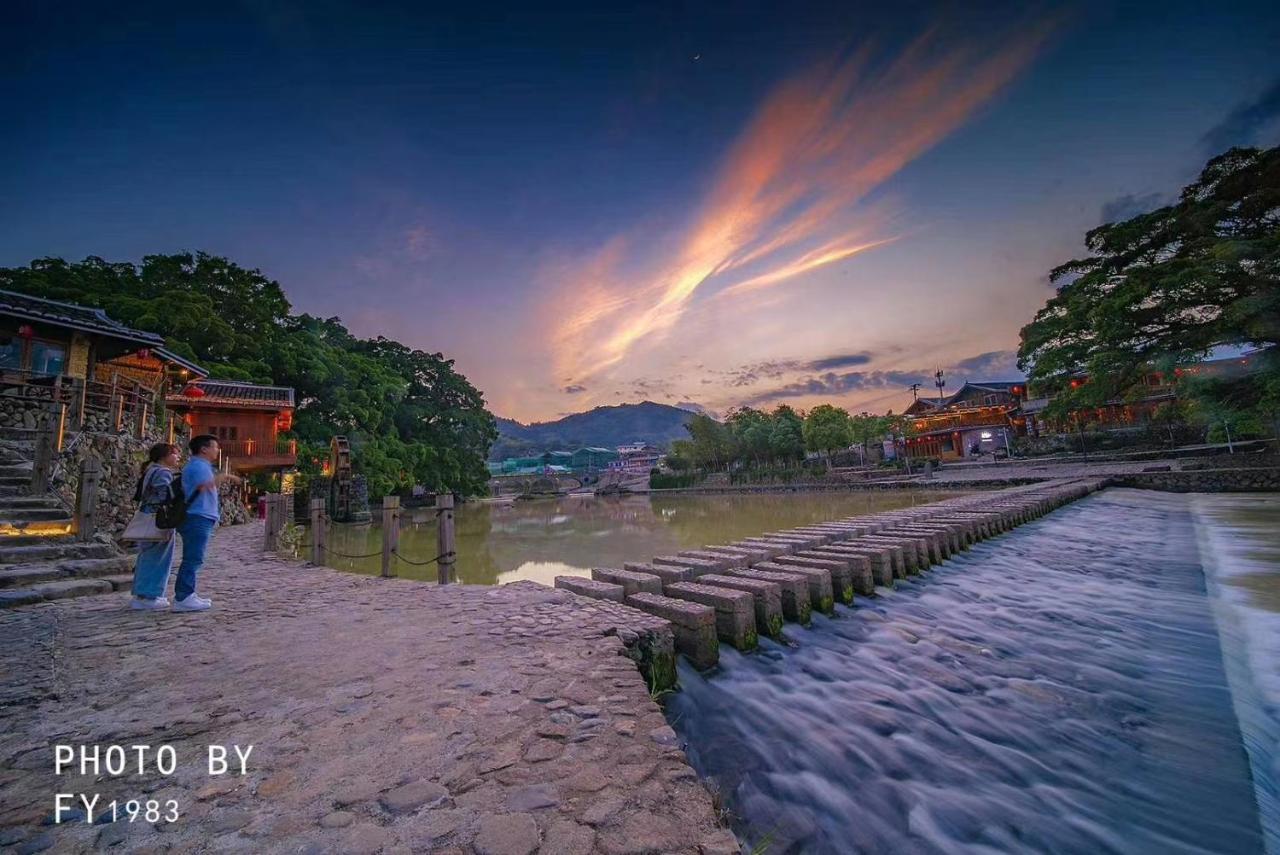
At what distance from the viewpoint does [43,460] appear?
8.05m

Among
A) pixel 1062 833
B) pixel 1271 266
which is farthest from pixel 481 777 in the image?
pixel 1271 266

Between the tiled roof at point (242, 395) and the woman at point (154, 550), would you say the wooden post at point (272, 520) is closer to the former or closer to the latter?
the woman at point (154, 550)

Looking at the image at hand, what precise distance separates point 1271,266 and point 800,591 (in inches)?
750

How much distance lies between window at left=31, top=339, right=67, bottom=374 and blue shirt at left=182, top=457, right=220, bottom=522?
1467 cm

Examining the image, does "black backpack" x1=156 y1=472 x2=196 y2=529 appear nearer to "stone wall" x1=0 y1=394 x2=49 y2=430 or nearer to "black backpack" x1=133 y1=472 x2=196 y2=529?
"black backpack" x1=133 y1=472 x2=196 y2=529

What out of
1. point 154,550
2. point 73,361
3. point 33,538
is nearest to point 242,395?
point 73,361

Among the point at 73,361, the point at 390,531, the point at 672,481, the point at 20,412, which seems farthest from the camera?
the point at 672,481

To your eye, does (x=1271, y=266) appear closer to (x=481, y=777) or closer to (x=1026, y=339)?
(x=1026, y=339)

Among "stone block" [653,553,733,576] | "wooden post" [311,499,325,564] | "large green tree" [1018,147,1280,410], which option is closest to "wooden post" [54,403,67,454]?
"wooden post" [311,499,325,564]

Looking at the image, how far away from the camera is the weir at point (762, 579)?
426 centimetres

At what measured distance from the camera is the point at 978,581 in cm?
709

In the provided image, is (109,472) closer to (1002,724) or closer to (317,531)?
(317,531)

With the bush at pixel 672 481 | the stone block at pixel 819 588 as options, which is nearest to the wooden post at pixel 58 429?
the stone block at pixel 819 588

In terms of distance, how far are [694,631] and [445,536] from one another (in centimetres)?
475
